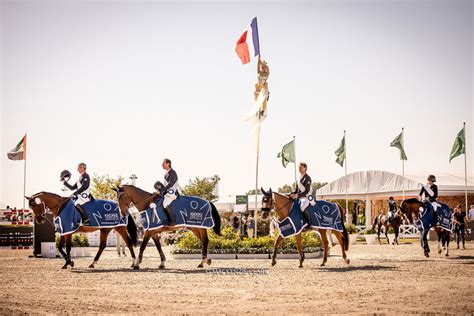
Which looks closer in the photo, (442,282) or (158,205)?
(442,282)

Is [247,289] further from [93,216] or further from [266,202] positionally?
[93,216]

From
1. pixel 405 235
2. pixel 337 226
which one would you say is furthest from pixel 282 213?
pixel 405 235

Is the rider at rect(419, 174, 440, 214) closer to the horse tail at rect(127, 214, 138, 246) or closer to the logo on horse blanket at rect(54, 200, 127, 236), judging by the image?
the horse tail at rect(127, 214, 138, 246)

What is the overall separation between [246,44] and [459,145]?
72.5 feet

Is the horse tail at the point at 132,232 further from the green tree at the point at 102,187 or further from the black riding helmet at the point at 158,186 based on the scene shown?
the green tree at the point at 102,187

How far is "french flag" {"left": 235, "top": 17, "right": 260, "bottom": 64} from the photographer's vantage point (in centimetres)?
2731

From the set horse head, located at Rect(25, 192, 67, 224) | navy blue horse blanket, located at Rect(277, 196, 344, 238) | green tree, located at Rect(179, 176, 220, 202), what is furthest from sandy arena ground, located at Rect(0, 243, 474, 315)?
green tree, located at Rect(179, 176, 220, 202)

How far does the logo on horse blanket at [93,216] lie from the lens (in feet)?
69.0

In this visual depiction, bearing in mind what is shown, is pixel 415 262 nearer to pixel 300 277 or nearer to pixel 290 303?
pixel 300 277

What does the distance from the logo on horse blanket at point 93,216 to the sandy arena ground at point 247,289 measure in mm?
1314

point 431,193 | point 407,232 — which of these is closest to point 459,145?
point 407,232

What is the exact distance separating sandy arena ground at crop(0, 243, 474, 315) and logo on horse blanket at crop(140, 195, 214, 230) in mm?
1353

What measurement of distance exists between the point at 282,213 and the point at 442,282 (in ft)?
21.1

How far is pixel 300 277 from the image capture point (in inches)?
671
